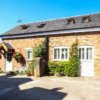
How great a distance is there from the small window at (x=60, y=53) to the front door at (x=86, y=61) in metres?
1.71

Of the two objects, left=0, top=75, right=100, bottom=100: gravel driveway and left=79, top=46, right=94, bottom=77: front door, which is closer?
left=0, top=75, right=100, bottom=100: gravel driveway

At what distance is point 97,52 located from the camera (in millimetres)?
18609

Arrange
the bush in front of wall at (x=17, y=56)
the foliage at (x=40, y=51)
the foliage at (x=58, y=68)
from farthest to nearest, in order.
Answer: the bush in front of wall at (x=17, y=56), the foliage at (x=40, y=51), the foliage at (x=58, y=68)

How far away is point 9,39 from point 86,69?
10771 mm

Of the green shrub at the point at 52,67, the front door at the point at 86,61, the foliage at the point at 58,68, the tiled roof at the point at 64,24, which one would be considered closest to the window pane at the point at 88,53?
the front door at the point at 86,61

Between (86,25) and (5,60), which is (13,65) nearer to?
(5,60)

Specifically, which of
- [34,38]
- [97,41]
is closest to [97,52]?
[97,41]

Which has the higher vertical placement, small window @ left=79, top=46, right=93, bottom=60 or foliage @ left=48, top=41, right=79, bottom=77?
small window @ left=79, top=46, right=93, bottom=60

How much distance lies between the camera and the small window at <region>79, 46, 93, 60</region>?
19031mm

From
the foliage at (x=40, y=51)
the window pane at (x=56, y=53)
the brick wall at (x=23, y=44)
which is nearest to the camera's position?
the window pane at (x=56, y=53)

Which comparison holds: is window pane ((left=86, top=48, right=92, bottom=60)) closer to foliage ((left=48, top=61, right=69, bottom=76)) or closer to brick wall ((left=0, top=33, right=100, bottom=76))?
brick wall ((left=0, top=33, right=100, bottom=76))

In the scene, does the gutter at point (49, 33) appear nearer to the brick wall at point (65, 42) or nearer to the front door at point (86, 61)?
the brick wall at point (65, 42)

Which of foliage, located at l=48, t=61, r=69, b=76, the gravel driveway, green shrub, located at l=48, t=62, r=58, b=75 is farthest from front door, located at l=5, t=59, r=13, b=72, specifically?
the gravel driveway

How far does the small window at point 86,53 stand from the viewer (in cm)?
1903
